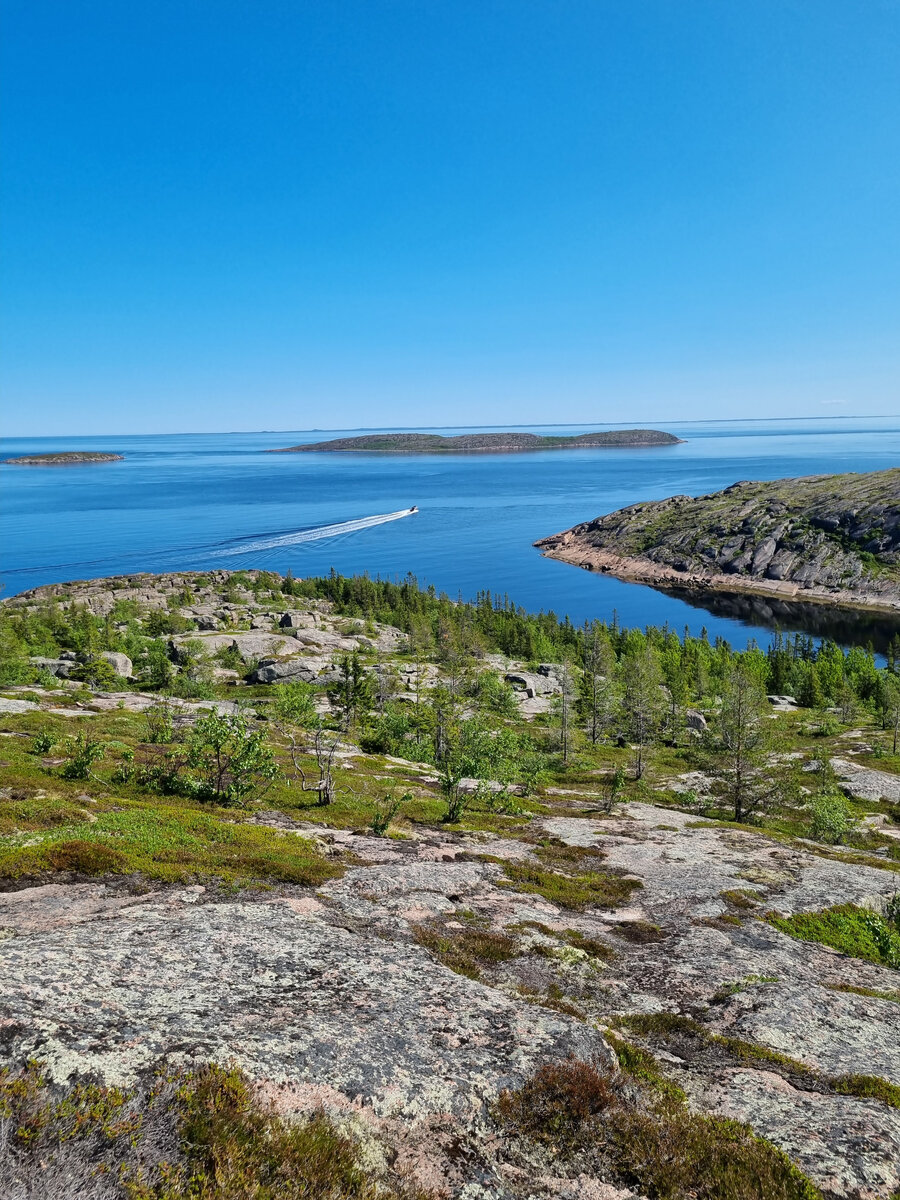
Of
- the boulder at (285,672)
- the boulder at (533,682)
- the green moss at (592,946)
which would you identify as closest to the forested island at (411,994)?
the green moss at (592,946)

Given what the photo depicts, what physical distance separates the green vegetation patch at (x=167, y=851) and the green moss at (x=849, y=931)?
17.1 meters

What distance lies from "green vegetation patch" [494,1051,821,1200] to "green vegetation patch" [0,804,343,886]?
38.7 feet

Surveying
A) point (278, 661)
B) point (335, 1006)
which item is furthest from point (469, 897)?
point (278, 661)

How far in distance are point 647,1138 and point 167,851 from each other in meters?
17.0

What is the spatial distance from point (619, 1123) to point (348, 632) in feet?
473

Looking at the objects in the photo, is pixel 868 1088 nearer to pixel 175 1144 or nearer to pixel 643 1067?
pixel 643 1067

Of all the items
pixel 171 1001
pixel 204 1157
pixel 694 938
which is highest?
pixel 204 1157

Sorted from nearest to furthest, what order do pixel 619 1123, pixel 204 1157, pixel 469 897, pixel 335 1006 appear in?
pixel 204 1157, pixel 619 1123, pixel 335 1006, pixel 469 897

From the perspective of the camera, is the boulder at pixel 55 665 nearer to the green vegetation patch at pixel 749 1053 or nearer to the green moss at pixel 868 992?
the green vegetation patch at pixel 749 1053

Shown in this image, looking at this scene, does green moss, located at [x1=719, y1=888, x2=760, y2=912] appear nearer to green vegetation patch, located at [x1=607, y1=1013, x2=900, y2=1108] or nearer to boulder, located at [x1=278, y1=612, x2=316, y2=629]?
green vegetation patch, located at [x1=607, y1=1013, x2=900, y2=1108]

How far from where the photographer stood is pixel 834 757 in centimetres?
8631

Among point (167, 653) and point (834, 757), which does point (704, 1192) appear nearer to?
point (834, 757)

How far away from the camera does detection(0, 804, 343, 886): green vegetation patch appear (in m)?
17.9

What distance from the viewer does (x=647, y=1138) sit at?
971 cm
